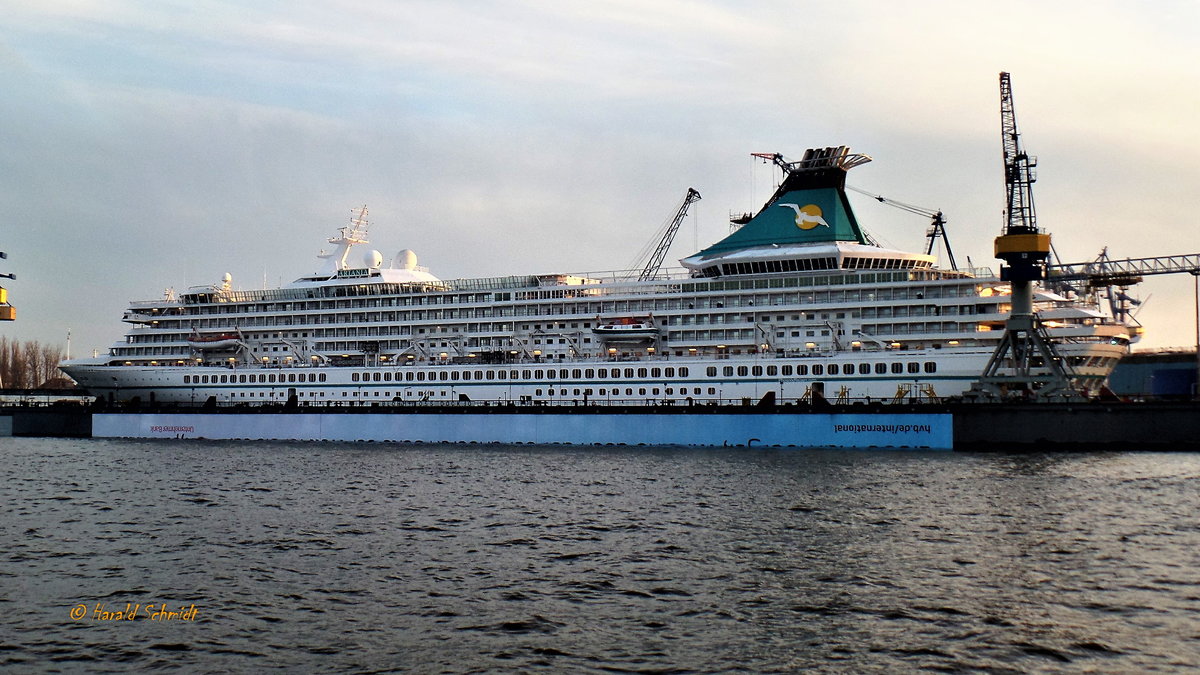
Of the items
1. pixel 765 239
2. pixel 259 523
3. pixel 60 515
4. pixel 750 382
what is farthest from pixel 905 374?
pixel 60 515

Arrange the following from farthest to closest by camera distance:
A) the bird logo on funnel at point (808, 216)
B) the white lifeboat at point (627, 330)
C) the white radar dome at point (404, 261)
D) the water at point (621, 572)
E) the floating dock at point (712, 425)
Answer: the white radar dome at point (404, 261), the white lifeboat at point (627, 330), the bird logo on funnel at point (808, 216), the floating dock at point (712, 425), the water at point (621, 572)

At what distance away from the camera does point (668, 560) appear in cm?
2667

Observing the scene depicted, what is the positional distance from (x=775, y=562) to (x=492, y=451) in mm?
37958

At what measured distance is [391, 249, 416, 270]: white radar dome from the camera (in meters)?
84.9

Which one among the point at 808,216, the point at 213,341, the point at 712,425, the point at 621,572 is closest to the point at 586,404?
the point at 712,425

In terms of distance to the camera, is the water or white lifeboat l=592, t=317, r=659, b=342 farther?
white lifeboat l=592, t=317, r=659, b=342

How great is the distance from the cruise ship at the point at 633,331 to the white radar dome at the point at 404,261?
14cm

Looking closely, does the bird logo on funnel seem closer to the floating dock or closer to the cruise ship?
the cruise ship

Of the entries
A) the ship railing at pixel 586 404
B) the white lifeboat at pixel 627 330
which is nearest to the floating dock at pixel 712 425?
the ship railing at pixel 586 404

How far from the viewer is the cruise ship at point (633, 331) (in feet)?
202

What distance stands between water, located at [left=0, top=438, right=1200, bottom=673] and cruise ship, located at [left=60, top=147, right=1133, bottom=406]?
1669 centimetres

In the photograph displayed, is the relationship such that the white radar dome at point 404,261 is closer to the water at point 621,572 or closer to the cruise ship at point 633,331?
the cruise ship at point 633,331

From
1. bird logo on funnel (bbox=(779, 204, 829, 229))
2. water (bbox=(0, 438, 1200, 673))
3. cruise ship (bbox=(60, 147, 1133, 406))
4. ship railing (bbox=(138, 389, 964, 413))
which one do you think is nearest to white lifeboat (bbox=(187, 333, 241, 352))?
cruise ship (bbox=(60, 147, 1133, 406))

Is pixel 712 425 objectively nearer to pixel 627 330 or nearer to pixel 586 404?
pixel 586 404
